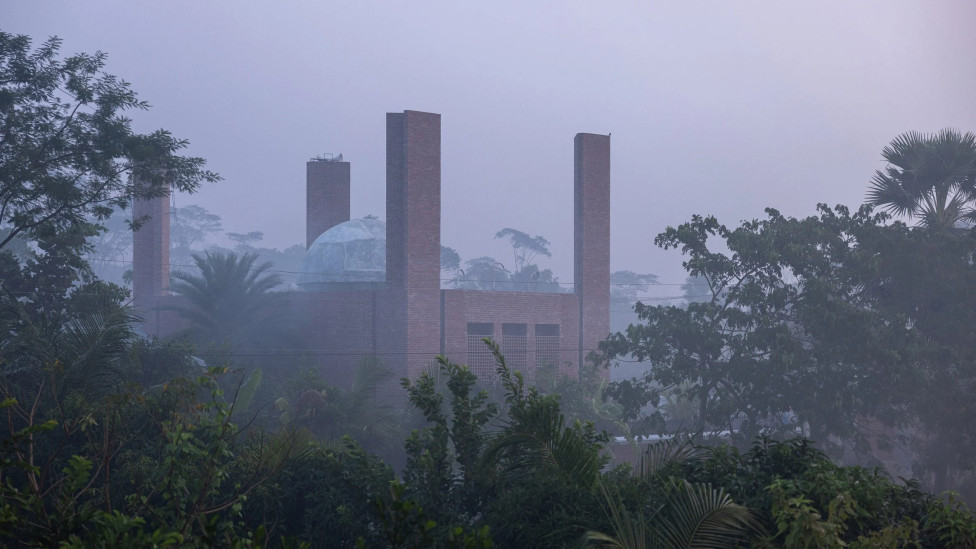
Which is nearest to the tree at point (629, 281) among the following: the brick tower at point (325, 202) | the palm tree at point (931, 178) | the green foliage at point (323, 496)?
the brick tower at point (325, 202)

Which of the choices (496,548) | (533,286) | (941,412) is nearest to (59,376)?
(496,548)

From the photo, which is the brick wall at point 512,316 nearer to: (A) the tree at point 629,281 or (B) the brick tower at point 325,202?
(B) the brick tower at point 325,202

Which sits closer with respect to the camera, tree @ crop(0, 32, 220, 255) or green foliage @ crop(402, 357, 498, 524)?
green foliage @ crop(402, 357, 498, 524)

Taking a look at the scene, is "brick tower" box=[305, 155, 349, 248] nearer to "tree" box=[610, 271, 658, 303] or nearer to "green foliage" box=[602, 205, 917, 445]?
"green foliage" box=[602, 205, 917, 445]

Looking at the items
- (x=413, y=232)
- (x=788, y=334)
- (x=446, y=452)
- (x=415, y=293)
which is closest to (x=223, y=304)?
(x=415, y=293)

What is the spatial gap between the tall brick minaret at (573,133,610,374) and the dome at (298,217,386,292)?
880 cm

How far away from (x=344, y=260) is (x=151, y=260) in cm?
951

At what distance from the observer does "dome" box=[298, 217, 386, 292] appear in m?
35.8

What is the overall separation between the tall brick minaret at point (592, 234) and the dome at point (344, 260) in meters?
8.80

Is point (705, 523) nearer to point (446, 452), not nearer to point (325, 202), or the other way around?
point (446, 452)

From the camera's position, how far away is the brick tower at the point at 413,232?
31.4 meters

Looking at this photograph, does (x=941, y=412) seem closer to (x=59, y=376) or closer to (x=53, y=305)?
(x=59, y=376)

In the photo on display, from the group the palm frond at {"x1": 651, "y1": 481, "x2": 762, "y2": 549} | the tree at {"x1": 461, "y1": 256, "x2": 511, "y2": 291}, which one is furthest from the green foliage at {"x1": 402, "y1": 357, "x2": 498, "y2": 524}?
the tree at {"x1": 461, "y1": 256, "x2": 511, "y2": 291}

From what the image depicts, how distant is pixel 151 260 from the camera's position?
3822cm
